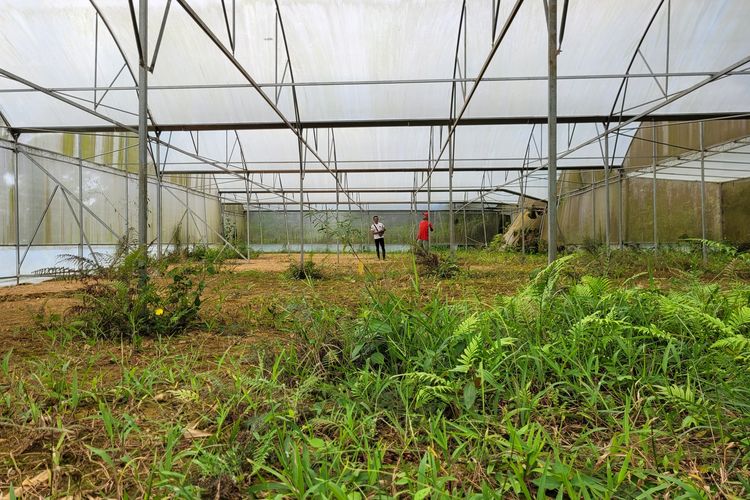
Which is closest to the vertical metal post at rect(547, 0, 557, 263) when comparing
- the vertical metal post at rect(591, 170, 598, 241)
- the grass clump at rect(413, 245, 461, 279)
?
the grass clump at rect(413, 245, 461, 279)

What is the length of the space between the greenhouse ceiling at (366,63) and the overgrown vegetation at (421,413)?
6.00 metres

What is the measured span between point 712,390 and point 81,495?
258cm

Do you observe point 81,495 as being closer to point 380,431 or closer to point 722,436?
point 380,431

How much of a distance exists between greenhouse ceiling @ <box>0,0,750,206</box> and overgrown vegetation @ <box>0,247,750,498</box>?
6.00 meters

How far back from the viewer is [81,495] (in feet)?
4.55

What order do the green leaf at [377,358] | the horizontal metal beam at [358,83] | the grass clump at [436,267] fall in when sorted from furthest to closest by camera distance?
the horizontal metal beam at [358,83] → the grass clump at [436,267] → the green leaf at [377,358]

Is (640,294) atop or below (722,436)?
atop

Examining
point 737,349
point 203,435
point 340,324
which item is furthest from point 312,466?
point 737,349

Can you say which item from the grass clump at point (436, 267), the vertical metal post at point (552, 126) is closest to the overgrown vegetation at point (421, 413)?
the vertical metal post at point (552, 126)

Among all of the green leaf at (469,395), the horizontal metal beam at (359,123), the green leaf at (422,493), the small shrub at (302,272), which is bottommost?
the green leaf at (422,493)

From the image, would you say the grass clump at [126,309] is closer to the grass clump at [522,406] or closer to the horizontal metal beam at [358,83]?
the grass clump at [522,406]

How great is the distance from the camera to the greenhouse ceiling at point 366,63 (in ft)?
26.2

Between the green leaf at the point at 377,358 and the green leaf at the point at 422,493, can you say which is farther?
the green leaf at the point at 377,358

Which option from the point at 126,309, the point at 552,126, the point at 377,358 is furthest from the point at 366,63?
the point at 377,358
